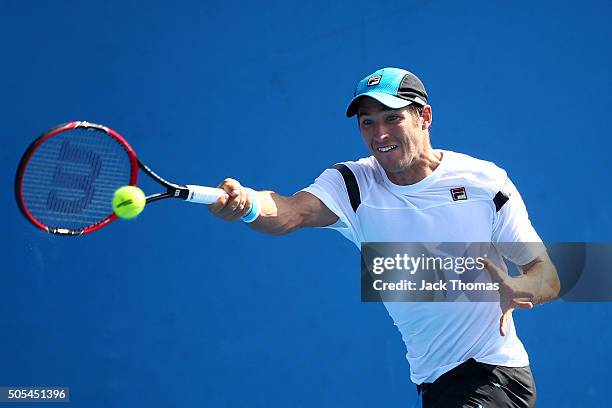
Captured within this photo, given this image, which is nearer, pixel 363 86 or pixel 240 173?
pixel 363 86

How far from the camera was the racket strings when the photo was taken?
3.02 m

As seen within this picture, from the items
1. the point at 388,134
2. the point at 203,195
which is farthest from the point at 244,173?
the point at 203,195

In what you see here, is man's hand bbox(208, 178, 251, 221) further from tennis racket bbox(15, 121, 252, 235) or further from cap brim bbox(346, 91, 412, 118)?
cap brim bbox(346, 91, 412, 118)

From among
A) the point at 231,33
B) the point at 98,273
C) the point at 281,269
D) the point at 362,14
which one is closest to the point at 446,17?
the point at 362,14

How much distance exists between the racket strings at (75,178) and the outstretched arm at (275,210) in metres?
0.41

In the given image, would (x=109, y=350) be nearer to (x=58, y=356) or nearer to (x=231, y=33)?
(x=58, y=356)

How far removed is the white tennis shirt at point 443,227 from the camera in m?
3.19

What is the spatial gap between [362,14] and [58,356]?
2.19 metres

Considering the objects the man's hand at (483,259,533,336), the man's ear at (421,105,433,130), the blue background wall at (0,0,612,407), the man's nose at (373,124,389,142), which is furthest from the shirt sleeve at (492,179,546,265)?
the blue background wall at (0,0,612,407)

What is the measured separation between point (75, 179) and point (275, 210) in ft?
2.16

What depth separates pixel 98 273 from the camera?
15.0 feet

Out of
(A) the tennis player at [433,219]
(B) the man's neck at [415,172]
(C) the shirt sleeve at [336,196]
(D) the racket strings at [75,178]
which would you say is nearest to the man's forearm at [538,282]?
(A) the tennis player at [433,219]

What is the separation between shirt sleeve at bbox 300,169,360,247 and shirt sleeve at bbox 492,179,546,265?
49cm

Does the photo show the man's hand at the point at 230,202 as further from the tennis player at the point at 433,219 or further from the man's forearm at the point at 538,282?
the man's forearm at the point at 538,282
